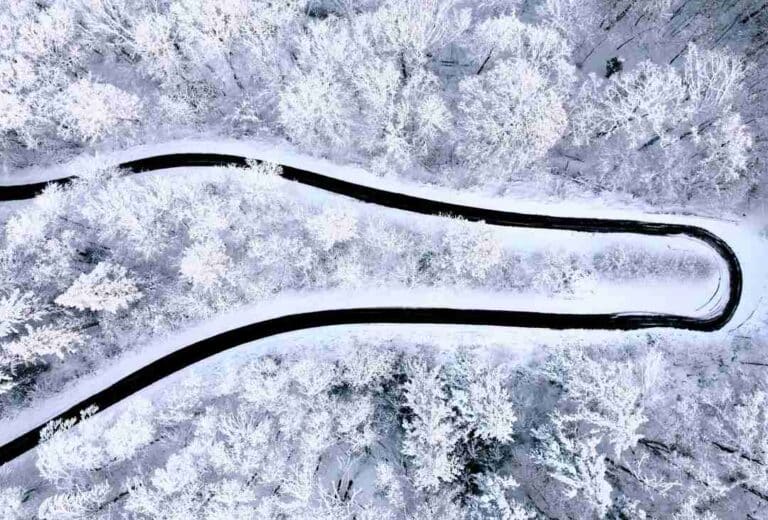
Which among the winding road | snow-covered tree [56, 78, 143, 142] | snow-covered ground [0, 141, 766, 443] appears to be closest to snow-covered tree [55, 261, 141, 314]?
snow-covered ground [0, 141, 766, 443]

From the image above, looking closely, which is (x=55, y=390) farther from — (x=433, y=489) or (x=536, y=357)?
(x=536, y=357)

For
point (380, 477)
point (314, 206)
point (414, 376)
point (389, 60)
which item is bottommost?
point (380, 477)

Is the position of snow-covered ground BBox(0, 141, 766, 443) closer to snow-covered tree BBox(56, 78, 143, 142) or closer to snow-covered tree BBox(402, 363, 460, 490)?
snow-covered tree BBox(402, 363, 460, 490)

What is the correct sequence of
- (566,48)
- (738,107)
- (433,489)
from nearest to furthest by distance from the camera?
1. (433,489)
2. (566,48)
3. (738,107)

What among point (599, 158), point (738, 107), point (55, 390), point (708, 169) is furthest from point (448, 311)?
point (55, 390)

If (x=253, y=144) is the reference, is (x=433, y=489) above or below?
below

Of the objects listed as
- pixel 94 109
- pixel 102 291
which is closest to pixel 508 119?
pixel 94 109

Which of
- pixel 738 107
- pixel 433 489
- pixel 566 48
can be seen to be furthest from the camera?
pixel 738 107
